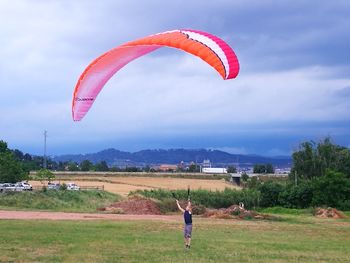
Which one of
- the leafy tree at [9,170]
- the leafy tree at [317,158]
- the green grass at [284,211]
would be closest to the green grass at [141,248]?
the green grass at [284,211]

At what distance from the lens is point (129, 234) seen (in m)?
26.1

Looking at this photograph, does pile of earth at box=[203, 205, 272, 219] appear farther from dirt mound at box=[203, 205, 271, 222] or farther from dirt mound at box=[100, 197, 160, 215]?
dirt mound at box=[100, 197, 160, 215]

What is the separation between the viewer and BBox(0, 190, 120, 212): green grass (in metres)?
51.2

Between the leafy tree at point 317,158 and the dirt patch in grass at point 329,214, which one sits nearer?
the dirt patch in grass at point 329,214

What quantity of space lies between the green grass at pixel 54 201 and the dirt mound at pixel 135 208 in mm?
2064

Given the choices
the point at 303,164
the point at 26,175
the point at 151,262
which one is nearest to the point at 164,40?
the point at 151,262

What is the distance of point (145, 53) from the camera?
67.2 feet

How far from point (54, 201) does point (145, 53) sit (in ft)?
117

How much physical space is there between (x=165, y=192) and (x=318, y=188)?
15.9 metres

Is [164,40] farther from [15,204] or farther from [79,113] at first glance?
[15,204]

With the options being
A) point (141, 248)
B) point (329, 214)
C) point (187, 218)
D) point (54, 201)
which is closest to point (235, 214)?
point (329, 214)

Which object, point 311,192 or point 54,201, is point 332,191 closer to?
point 311,192

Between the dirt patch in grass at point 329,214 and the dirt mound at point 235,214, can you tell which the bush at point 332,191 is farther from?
the dirt mound at point 235,214

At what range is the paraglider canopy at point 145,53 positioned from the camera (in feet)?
55.3
